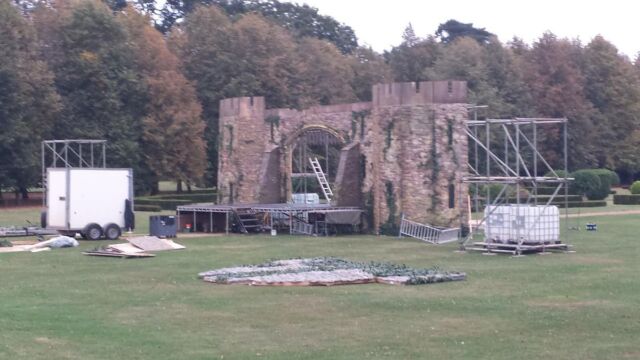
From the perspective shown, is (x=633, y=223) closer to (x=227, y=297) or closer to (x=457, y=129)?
(x=457, y=129)

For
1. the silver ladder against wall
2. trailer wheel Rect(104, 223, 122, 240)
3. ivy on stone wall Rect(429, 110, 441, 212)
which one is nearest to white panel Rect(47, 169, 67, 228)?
trailer wheel Rect(104, 223, 122, 240)

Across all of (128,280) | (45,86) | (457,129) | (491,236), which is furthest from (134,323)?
(45,86)

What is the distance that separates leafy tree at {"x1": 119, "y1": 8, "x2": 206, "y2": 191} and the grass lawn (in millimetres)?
35192

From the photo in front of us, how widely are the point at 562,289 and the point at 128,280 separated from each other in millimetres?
9953

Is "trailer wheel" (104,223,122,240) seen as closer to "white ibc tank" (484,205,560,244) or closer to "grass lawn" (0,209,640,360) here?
"grass lawn" (0,209,640,360)

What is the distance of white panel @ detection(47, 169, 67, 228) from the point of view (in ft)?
118

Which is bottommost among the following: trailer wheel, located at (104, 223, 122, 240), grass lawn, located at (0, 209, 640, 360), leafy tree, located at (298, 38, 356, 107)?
grass lawn, located at (0, 209, 640, 360)

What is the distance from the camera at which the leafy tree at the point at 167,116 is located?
208ft

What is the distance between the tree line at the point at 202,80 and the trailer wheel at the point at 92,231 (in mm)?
22477

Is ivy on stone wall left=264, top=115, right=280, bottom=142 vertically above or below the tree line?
below

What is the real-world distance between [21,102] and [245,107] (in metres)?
16.7

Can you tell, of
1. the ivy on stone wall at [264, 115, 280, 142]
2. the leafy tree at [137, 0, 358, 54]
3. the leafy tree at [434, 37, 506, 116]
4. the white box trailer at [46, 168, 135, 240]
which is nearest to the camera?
the white box trailer at [46, 168, 135, 240]

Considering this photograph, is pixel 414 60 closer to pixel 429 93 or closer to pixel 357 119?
pixel 357 119

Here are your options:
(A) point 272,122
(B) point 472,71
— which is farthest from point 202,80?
(A) point 272,122
